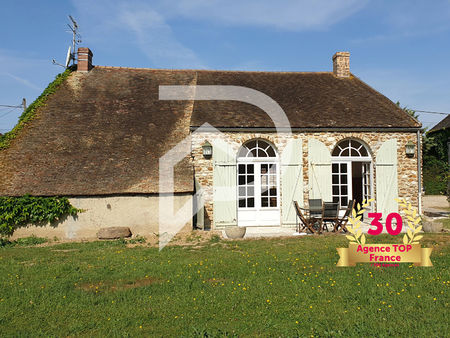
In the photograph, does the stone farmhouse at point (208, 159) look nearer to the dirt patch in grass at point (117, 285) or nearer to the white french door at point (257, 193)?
the white french door at point (257, 193)

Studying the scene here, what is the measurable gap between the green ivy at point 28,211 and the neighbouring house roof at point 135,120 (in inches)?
10.0

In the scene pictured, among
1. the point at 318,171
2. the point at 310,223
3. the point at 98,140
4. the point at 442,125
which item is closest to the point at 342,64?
the point at 318,171

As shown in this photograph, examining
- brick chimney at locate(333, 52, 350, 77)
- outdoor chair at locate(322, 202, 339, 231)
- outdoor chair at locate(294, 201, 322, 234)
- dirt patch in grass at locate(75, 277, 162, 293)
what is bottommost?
dirt patch in grass at locate(75, 277, 162, 293)

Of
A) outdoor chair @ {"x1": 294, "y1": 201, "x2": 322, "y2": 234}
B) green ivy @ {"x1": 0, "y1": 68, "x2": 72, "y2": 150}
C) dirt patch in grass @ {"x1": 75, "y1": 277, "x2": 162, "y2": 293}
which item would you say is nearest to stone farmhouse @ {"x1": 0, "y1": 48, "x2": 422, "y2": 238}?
green ivy @ {"x1": 0, "y1": 68, "x2": 72, "y2": 150}

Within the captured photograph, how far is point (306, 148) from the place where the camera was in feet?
40.0

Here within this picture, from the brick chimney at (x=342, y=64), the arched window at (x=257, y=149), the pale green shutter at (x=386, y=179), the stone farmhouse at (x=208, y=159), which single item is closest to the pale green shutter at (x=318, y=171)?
the stone farmhouse at (x=208, y=159)

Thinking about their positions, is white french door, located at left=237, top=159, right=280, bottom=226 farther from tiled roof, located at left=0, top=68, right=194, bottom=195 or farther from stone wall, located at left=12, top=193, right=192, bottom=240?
stone wall, located at left=12, top=193, right=192, bottom=240

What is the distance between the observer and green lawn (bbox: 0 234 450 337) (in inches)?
166

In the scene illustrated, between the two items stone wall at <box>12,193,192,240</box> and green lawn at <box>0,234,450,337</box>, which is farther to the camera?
stone wall at <box>12,193,192,240</box>

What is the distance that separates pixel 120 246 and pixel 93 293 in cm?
393

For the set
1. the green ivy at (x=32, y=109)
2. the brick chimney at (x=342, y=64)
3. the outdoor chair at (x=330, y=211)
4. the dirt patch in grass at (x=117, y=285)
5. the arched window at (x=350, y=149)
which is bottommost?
Result: the dirt patch in grass at (x=117, y=285)

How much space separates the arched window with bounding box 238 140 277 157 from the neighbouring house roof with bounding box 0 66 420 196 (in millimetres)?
705

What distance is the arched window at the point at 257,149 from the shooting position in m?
12.4

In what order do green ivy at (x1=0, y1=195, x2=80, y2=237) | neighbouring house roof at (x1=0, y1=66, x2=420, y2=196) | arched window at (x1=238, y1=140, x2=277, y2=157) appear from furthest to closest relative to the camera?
1. arched window at (x1=238, y1=140, x2=277, y2=157)
2. neighbouring house roof at (x1=0, y1=66, x2=420, y2=196)
3. green ivy at (x1=0, y1=195, x2=80, y2=237)
